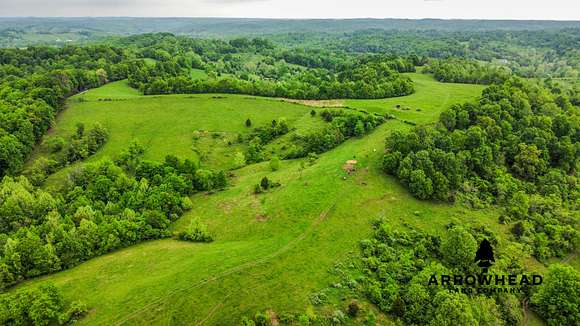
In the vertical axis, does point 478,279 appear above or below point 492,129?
below

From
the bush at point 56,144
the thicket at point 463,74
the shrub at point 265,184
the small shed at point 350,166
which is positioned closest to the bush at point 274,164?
the shrub at point 265,184

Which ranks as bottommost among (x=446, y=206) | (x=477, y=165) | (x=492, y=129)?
(x=446, y=206)

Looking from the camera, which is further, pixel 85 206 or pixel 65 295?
pixel 85 206

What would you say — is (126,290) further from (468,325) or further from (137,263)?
(468,325)

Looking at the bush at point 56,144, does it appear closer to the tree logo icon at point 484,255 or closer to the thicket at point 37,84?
the thicket at point 37,84

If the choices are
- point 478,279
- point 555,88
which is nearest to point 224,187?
point 478,279

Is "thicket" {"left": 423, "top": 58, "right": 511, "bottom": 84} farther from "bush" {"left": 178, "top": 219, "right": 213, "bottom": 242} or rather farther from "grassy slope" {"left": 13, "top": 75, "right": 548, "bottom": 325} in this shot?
"bush" {"left": 178, "top": 219, "right": 213, "bottom": 242}
